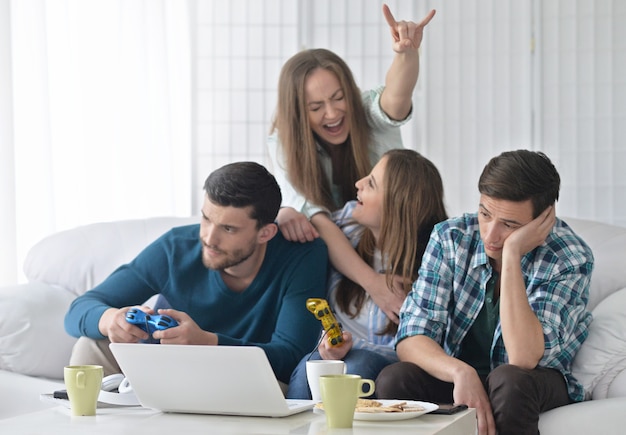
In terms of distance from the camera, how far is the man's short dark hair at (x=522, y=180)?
2.28 m

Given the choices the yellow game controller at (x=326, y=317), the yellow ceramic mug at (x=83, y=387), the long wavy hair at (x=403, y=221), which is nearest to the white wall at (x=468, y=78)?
the long wavy hair at (x=403, y=221)

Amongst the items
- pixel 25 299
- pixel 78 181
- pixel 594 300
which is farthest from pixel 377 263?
pixel 78 181

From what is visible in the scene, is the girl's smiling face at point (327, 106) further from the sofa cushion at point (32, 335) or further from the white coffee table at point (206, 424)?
the white coffee table at point (206, 424)

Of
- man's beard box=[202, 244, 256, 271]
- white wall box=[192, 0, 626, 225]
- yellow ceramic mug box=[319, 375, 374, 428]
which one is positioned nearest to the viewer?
yellow ceramic mug box=[319, 375, 374, 428]

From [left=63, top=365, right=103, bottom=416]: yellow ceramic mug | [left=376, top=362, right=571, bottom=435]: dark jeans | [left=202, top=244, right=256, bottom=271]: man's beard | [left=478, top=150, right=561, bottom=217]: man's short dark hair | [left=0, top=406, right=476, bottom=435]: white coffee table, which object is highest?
[left=478, top=150, right=561, bottom=217]: man's short dark hair

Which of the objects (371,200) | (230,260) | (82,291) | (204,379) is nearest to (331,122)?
(371,200)

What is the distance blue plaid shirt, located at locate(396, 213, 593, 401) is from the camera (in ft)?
7.61

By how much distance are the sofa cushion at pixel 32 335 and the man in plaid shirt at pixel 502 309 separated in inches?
39.5

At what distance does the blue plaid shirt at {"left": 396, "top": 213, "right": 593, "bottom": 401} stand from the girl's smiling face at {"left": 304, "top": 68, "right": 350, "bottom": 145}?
65 cm

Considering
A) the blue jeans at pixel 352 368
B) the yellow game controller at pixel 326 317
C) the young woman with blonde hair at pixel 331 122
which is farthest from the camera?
the young woman with blonde hair at pixel 331 122

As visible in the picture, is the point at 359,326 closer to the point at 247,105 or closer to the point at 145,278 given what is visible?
the point at 145,278

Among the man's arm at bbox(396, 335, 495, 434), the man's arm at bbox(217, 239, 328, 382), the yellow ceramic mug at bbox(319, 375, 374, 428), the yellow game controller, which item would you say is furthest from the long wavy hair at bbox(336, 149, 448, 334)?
the yellow ceramic mug at bbox(319, 375, 374, 428)

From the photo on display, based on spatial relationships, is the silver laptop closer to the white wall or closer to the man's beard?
the man's beard

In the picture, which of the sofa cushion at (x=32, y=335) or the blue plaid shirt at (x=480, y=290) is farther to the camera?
the sofa cushion at (x=32, y=335)
